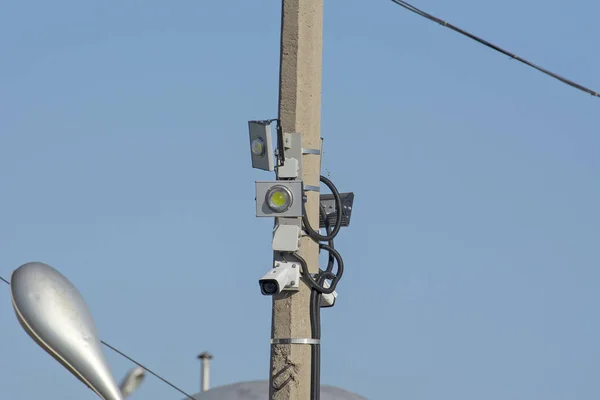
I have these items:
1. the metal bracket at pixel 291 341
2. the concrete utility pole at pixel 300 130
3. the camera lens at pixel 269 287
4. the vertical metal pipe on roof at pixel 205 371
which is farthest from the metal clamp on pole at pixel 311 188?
the vertical metal pipe on roof at pixel 205 371

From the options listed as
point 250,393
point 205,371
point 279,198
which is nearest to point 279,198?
point 279,198

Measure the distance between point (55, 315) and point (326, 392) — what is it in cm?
674

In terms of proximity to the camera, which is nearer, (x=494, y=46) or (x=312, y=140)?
(x=312, y=140)

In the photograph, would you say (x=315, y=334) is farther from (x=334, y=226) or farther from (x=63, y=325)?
(x=63, y=325)

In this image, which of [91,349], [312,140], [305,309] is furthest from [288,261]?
[91,349]

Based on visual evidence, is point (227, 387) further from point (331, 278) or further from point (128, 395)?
point (128, 395)

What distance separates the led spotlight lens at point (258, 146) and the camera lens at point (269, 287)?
1.02m

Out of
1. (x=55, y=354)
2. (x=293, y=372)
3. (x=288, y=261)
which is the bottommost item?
(x=55, y=354)

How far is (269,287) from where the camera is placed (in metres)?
8.74

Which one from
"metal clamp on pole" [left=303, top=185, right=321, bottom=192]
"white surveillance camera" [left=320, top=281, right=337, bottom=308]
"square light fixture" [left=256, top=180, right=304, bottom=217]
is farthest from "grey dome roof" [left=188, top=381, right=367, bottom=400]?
"square light fixture" [left=256, top=180, right=304, bottom=217]

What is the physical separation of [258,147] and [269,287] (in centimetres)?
110

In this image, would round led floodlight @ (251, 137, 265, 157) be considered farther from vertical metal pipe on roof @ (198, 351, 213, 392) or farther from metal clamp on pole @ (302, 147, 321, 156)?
vertical metal pipe on roof @ (198, 351, 213, 392)

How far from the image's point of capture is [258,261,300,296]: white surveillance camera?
8727 millimetres

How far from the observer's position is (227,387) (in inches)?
554
